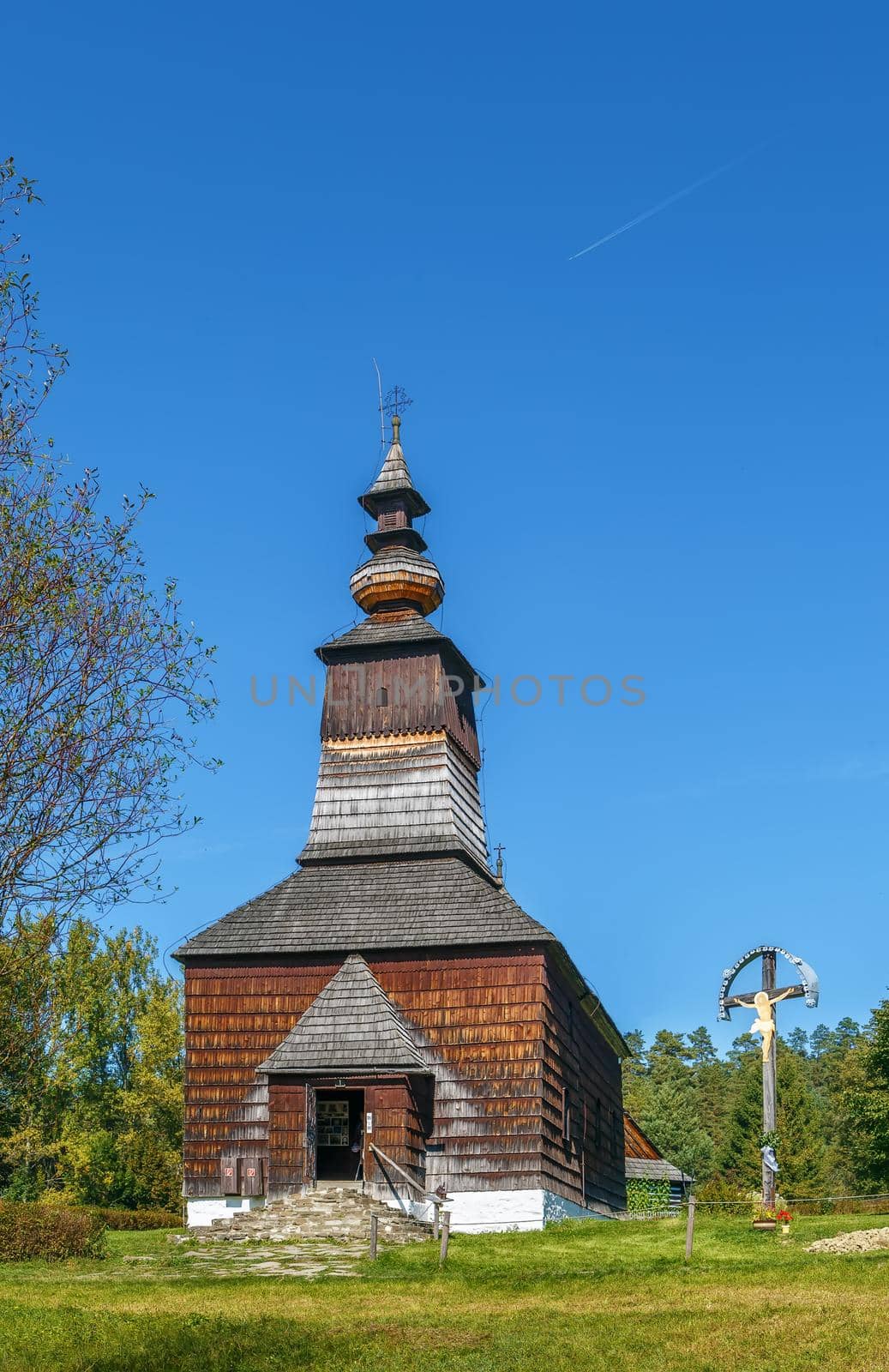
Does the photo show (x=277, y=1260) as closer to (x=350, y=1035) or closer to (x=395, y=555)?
(x=350, y=1035)

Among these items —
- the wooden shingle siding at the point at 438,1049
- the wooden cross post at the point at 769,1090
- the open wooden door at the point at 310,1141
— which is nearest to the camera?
the wooden cross post at the point at 769,1090

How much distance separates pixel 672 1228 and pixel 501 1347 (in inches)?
487

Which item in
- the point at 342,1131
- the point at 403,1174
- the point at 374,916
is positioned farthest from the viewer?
the point at 342,1131

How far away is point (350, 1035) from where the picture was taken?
1278 inches

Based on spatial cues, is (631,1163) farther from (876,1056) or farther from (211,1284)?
(211,1284)

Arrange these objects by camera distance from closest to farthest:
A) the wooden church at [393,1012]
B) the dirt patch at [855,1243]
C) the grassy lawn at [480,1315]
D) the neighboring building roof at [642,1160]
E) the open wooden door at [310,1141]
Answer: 1. the grassy lawn at [480,1315]
2. the dirt patch at [855,1243]
3. the open wooden door at [310,1141]
4. the wooden church at [393,1012]
5. the neighboring building roof at [642,1160]

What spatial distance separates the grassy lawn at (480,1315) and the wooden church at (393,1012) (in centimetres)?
757

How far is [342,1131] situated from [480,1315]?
64.2 ft

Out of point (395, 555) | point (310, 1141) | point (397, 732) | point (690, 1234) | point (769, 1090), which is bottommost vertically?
point (690, 1234)

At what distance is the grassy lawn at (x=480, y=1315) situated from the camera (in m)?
15.4

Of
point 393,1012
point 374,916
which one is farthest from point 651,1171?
point 393,1012

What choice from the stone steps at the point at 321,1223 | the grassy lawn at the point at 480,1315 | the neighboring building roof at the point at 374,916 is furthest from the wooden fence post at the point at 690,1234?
the neighboring building roof at the point at 374,916

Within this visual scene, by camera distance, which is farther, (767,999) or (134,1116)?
(134,1116)

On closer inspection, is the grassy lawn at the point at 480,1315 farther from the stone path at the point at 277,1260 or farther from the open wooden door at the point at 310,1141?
the open wooden door at the point at 310,1141
